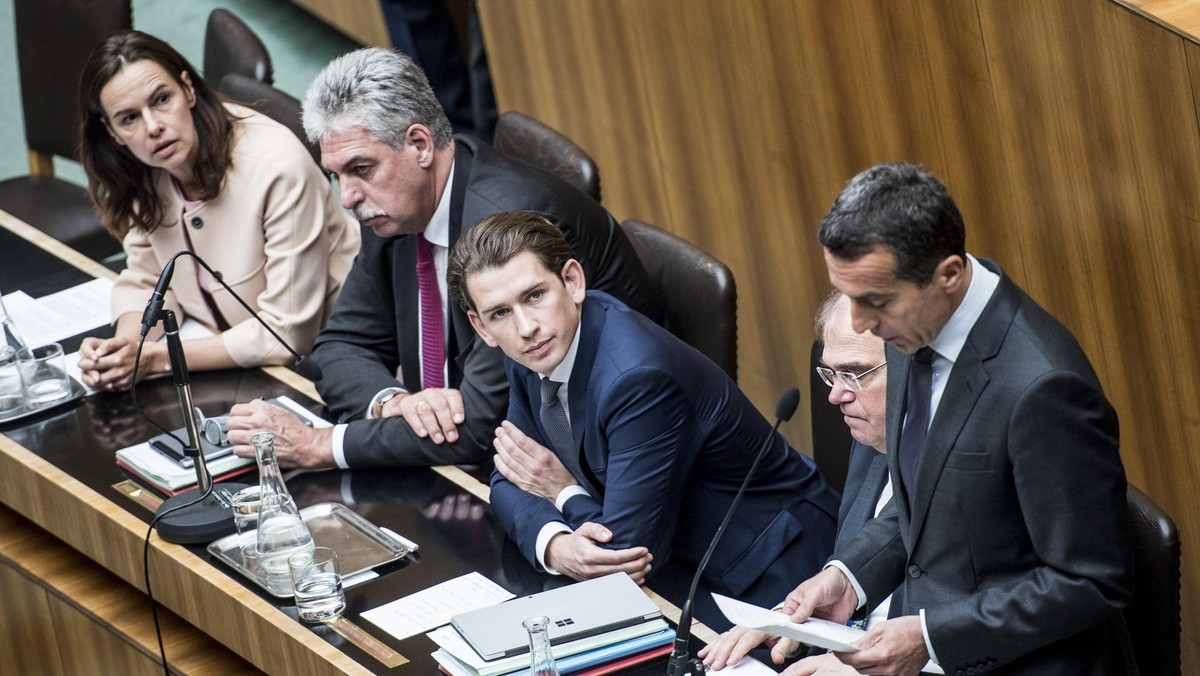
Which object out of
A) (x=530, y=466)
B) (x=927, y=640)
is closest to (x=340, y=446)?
(x=530, y=466)

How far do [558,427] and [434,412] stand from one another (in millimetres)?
400

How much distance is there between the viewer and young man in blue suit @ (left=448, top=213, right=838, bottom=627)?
2605 millimetres

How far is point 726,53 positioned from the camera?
391cm

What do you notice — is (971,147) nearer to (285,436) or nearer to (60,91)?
(285,436)

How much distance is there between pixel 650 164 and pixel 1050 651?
248 cm

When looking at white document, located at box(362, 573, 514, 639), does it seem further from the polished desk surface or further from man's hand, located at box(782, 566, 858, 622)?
man's hand, located at box(782, 566, 858, 622)

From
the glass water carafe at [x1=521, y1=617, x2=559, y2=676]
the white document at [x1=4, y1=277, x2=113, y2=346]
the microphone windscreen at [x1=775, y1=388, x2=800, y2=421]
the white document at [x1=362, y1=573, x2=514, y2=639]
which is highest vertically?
the white document at [x1=4, y1=277, x2=113, y2=346]

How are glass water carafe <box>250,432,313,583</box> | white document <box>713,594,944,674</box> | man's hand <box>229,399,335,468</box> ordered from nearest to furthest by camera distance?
white document <box>713,594,944,674</box>
glass water carafe <box>250,432,313,583</box>
man's hand <box>229,399,335,468</box>

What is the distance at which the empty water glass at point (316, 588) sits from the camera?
2584mm

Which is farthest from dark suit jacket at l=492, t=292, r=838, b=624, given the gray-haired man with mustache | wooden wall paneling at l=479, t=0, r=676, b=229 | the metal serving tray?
wooden wall paneling at l=479, t=0, r=676, b=229

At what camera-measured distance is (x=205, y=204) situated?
3725 millimetres

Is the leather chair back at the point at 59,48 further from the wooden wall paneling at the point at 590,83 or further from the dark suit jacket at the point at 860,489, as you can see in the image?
the dark suit jacket at the point at 860,489

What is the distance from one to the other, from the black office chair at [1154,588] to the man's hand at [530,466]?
1.01 m

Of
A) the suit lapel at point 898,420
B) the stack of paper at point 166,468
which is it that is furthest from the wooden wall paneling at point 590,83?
the suit lapel at point 898,420
